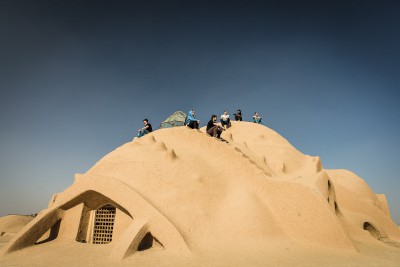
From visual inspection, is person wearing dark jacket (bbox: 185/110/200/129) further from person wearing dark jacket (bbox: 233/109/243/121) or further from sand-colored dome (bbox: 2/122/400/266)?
person wearing dark jacket (bbox: 233/109/243/121)

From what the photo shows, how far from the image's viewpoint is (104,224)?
11.2m

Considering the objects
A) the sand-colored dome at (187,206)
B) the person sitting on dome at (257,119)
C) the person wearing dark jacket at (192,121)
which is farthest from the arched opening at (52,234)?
the person sitting on dome at (257,119)


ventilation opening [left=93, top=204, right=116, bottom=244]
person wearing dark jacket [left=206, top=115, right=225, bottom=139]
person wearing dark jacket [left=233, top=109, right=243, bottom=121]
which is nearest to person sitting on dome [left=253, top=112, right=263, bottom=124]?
person wearing dark jacket [left=233, top=109, right=243, bottom=121]

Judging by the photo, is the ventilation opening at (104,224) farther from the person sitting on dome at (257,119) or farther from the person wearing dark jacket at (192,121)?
the person sitting on dome at (257,119)

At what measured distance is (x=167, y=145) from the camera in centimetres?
1344

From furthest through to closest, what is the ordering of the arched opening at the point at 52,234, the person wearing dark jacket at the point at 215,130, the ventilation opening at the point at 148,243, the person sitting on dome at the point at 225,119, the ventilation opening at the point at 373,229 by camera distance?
1. the person sitting on dome at the point at 225,119
2. the ventilation opening at the point at 373,229
3. the person wearing dark jacket at the point at 215,130
4. the arched opening at the point at 52,234
5. the ventilation opening at the point at 148,243

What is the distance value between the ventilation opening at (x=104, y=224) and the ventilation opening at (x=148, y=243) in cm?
238

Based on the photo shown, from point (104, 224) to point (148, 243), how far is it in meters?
2.87

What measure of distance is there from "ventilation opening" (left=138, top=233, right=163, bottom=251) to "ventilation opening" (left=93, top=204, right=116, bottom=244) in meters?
2.38

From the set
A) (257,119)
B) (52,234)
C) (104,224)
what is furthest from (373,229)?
(52,234)

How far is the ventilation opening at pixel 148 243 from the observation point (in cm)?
914

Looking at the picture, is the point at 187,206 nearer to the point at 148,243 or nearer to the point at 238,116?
the point at 148,243

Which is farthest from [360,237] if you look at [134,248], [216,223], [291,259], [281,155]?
[134,248]

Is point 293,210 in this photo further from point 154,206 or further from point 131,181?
point 131,181
